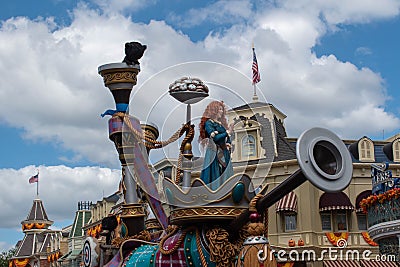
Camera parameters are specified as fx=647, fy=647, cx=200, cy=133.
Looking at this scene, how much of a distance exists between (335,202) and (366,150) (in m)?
3.71

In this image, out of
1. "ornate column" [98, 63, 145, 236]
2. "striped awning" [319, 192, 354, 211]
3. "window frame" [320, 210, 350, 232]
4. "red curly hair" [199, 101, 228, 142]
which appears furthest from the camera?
"window frame" [320, 210, 350, 232]

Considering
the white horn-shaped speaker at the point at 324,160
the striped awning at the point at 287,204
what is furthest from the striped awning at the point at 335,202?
the white horn-shaped speaker at the point at 324,160

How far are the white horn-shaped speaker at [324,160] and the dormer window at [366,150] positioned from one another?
22953 mm

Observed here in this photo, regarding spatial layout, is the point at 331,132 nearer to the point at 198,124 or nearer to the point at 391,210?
the point at 198,124

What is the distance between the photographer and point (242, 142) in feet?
34.4

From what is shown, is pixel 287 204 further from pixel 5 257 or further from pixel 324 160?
pixel 5 257

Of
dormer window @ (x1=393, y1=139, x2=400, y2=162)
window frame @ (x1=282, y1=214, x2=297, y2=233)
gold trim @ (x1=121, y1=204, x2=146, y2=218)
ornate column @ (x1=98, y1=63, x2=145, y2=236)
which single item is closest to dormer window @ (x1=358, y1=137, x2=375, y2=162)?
dormer window @ (x1=393, y1=139, x2=400, y2=162)

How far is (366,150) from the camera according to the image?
99.1 feet

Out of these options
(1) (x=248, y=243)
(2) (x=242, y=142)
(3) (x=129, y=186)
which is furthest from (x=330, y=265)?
(1) (x=248, y=243)

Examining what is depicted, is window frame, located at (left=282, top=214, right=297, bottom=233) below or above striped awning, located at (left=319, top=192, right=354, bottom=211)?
below

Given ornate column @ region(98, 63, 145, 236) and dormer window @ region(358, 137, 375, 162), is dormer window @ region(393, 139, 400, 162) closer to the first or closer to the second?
dormer window @ region(358, 137, 375, 162)

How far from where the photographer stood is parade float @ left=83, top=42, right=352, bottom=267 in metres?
7.62
